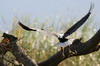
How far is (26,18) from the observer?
500 centimetres

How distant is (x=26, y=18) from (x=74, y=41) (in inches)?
127

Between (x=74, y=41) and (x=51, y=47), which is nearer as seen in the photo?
(x=74, y=41)

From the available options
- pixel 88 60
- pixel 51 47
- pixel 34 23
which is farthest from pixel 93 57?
pixel 34 23

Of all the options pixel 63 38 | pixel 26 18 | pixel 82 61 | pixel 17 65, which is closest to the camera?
pixel 63 38

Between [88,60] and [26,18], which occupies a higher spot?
[26,18]

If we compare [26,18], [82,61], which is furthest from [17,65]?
[26,18]

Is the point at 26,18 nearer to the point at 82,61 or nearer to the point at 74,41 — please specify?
the point at 82,61

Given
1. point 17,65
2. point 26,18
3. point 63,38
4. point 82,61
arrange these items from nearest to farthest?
point 63,38, point 17,65, point 82,61, point 26,18

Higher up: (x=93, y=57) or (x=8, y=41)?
(x=8, y=41)

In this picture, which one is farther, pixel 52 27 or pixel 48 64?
pixel 52 27

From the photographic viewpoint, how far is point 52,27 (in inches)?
198

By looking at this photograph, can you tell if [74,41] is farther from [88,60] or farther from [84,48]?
[88,60]

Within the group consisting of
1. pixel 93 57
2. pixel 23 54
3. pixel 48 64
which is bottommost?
pixel 93 57

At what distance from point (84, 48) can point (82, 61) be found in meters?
2.69
